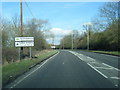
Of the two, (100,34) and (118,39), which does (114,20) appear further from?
(100,34)

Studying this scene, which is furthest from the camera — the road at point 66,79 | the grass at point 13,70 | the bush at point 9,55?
the bush at point 9,55

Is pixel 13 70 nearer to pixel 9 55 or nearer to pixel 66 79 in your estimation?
pixel 66 79

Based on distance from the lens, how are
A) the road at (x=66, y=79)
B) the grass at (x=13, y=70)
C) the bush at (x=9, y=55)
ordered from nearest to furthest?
1. the road at (x=66, y=79)
2. the grass at (x=13, y=70)
3. the bush at (x=9, y=55)

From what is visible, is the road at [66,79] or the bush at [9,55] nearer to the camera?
the road at [66,79]

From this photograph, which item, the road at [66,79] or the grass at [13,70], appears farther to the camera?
the grass at [13,70]

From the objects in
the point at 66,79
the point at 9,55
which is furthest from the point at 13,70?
the point at 9,55

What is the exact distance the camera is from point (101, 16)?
191ft

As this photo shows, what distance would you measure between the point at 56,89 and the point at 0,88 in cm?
250

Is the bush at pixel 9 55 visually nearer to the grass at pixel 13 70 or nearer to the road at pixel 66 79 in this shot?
the grass at pixel 13 70

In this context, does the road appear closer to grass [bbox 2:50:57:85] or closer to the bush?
grass [bbox 2:50:57:85]

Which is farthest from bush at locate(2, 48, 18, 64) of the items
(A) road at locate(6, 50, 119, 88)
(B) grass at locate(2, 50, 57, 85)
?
(A) road at locate(6, 50, 119, 88)

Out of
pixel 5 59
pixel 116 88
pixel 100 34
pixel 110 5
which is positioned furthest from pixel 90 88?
pixel 100 34

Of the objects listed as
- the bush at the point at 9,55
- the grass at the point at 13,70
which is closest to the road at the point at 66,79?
the grass at the point at 13,70

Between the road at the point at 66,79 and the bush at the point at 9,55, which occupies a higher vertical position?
the bush at the point at 9,55
